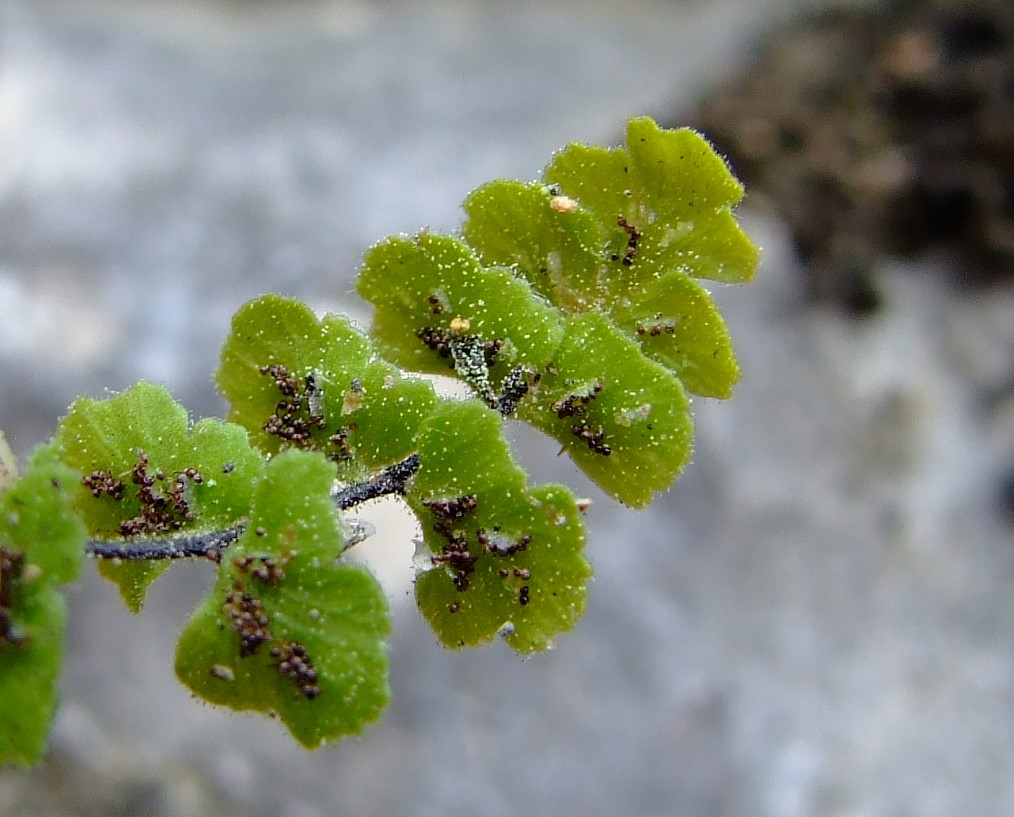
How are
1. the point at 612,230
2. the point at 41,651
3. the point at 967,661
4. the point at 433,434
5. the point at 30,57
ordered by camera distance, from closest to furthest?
the point at 41,651, the point at 433,434, the point at 612,230, the point at 967,661, the point at 30,57

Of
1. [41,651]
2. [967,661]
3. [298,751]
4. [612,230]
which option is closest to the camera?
[41,651]

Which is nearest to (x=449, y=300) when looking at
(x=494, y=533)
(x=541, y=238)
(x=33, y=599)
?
(x=541, y=238)

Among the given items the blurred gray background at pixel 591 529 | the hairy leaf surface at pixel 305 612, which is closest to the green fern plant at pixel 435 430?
the hairy leaf surface at pixel 305 612

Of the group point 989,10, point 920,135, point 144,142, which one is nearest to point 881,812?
point 920,135

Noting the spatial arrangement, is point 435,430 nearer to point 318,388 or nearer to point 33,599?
point 318,388

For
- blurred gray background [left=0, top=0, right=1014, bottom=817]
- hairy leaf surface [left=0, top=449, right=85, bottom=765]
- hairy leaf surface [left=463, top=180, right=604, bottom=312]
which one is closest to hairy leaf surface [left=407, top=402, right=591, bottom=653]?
hairy leaf surface [left=463, top=180, right=604, bottom=312]

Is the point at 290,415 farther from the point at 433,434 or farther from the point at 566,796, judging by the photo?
the point at 566,796

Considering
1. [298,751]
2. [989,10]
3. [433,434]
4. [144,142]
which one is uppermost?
[989,10]
